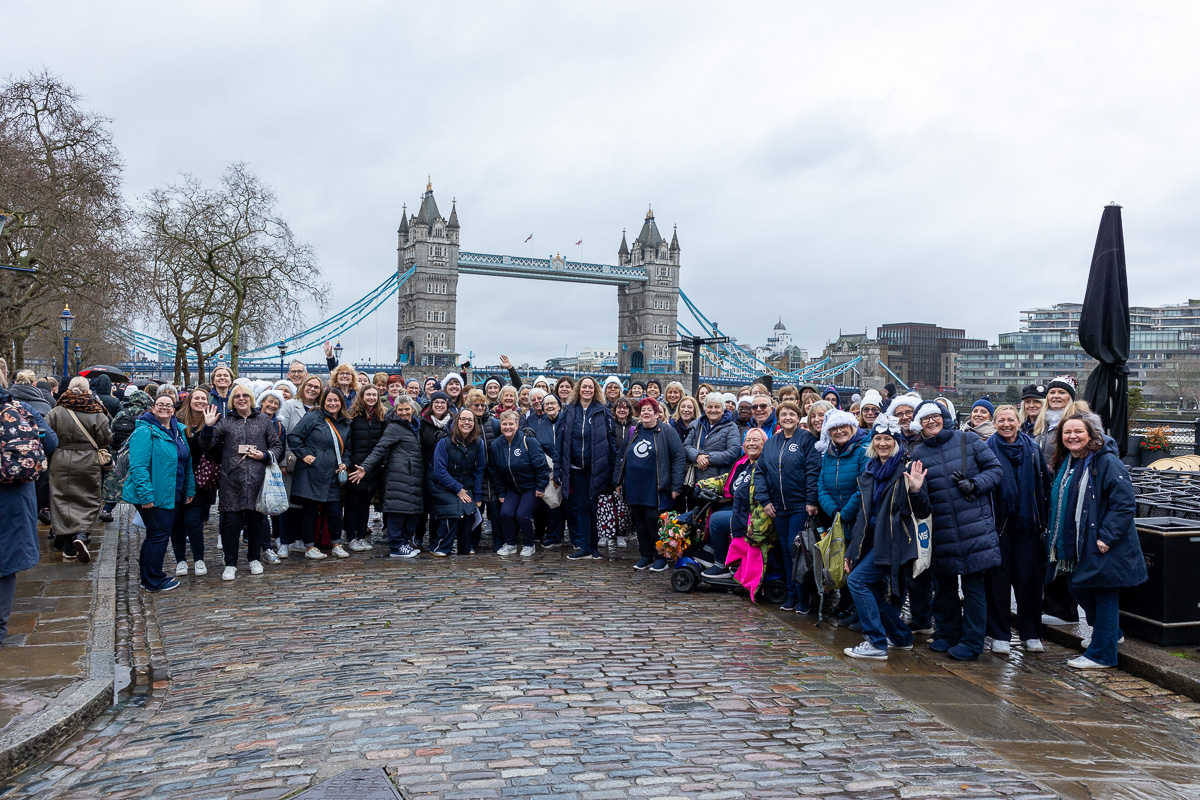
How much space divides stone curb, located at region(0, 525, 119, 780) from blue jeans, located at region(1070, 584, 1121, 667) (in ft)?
19.5

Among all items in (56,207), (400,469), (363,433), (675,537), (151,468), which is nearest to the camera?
(151,468)

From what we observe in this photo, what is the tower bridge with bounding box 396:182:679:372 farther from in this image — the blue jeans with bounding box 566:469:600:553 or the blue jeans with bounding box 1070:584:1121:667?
the blue jeans with bounding box 1070:584:1121:667

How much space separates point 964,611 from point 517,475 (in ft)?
15.5

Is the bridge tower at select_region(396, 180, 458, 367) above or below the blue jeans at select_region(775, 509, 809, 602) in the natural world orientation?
above

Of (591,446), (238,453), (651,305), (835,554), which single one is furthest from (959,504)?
(651,305)

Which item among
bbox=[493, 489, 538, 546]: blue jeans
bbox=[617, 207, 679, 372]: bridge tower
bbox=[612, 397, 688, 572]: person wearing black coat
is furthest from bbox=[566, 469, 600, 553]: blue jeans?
bbox=[617, 207, 679, 372]: bridge tower

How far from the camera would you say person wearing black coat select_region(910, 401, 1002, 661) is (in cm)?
586

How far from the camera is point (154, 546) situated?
7535 millimetres

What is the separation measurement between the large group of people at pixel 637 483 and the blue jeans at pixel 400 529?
0.02 metres

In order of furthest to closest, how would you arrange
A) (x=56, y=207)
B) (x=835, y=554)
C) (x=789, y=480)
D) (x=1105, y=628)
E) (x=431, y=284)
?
1. (x=431, y=284)
2. (x=56, y=207)
3. (x=789, y=480)
4. (x=835, y=554)
5. (x=1105, y=628)

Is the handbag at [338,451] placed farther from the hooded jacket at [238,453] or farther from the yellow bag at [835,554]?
the yellow bag at [835,554]

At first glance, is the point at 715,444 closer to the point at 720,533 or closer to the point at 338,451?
the point at 720,533

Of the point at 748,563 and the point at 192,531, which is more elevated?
the point at 192,531

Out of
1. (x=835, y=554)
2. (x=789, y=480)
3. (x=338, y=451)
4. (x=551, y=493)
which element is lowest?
(x=835, y=554)
